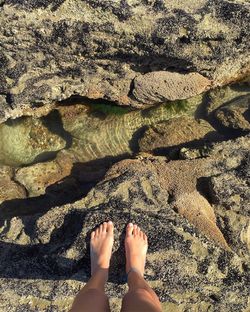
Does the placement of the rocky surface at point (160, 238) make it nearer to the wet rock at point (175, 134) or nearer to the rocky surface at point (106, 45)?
the wet rock at point (175, 134)

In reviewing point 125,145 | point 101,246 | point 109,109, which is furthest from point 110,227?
point 109,109

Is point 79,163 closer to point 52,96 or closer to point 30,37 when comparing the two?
point 52,96

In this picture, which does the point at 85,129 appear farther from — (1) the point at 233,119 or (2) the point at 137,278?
(2) the point at 137,278

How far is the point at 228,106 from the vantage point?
526 centimetres

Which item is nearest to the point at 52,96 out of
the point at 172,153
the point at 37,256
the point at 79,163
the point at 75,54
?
the point at 75,54

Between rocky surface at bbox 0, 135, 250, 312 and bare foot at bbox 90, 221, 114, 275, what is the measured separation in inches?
4.5

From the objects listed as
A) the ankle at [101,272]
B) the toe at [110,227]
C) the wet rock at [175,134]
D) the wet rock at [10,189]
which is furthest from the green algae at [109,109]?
the ankle at [101,272]

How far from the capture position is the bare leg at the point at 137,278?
3.28 metres

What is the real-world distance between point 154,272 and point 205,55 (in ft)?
7.80

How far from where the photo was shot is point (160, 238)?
374cm

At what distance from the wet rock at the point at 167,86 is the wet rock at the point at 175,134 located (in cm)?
33

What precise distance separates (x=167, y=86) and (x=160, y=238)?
1936 mm

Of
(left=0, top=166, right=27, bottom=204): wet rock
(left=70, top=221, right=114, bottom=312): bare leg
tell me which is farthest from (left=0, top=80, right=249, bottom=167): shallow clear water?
(left=70, top=221, right=114, bottom=312): bare leg

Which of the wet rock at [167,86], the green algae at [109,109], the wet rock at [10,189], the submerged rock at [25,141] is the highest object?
the wet rock at [167,86]
